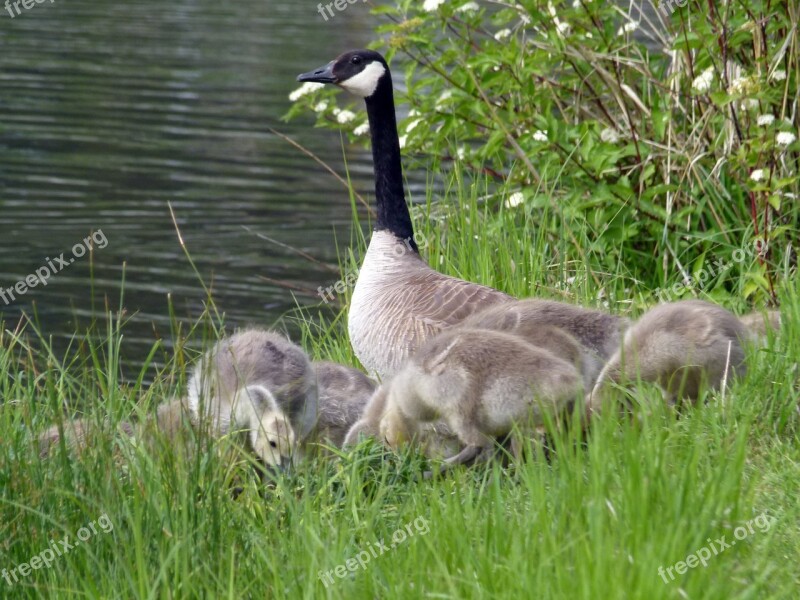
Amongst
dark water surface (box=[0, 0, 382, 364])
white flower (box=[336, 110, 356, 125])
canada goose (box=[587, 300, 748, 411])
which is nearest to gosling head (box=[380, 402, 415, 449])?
canada goose (box=[587, 300, 748, 411])

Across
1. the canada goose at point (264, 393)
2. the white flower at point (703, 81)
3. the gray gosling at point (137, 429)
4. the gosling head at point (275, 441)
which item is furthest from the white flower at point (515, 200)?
the gray gosling at point (137, 429)

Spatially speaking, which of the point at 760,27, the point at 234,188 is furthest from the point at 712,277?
the point at 234,188

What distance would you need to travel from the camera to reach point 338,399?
19.5 feet

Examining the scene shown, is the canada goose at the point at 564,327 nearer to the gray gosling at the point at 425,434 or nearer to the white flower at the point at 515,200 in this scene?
the gray gosling at the point at 425,434

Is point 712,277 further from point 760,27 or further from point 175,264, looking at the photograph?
A: point 175,264

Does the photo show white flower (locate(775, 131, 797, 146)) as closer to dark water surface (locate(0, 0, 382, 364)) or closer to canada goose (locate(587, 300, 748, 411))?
canada goose (locate(587, 300, 748, 411))

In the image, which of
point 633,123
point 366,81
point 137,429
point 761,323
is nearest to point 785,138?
point 761,323

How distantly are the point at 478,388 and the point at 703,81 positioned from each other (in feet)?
11.5

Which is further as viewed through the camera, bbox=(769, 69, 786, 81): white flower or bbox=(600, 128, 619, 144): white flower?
bbox=(600, 128, 619, 144): white flower

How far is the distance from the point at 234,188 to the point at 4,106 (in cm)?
514

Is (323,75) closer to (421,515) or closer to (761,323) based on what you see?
(761,323)

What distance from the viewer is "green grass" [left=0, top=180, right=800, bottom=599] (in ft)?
11.3

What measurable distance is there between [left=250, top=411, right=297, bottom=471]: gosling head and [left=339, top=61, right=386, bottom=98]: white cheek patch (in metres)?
3.38

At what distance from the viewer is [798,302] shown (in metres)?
5.80
